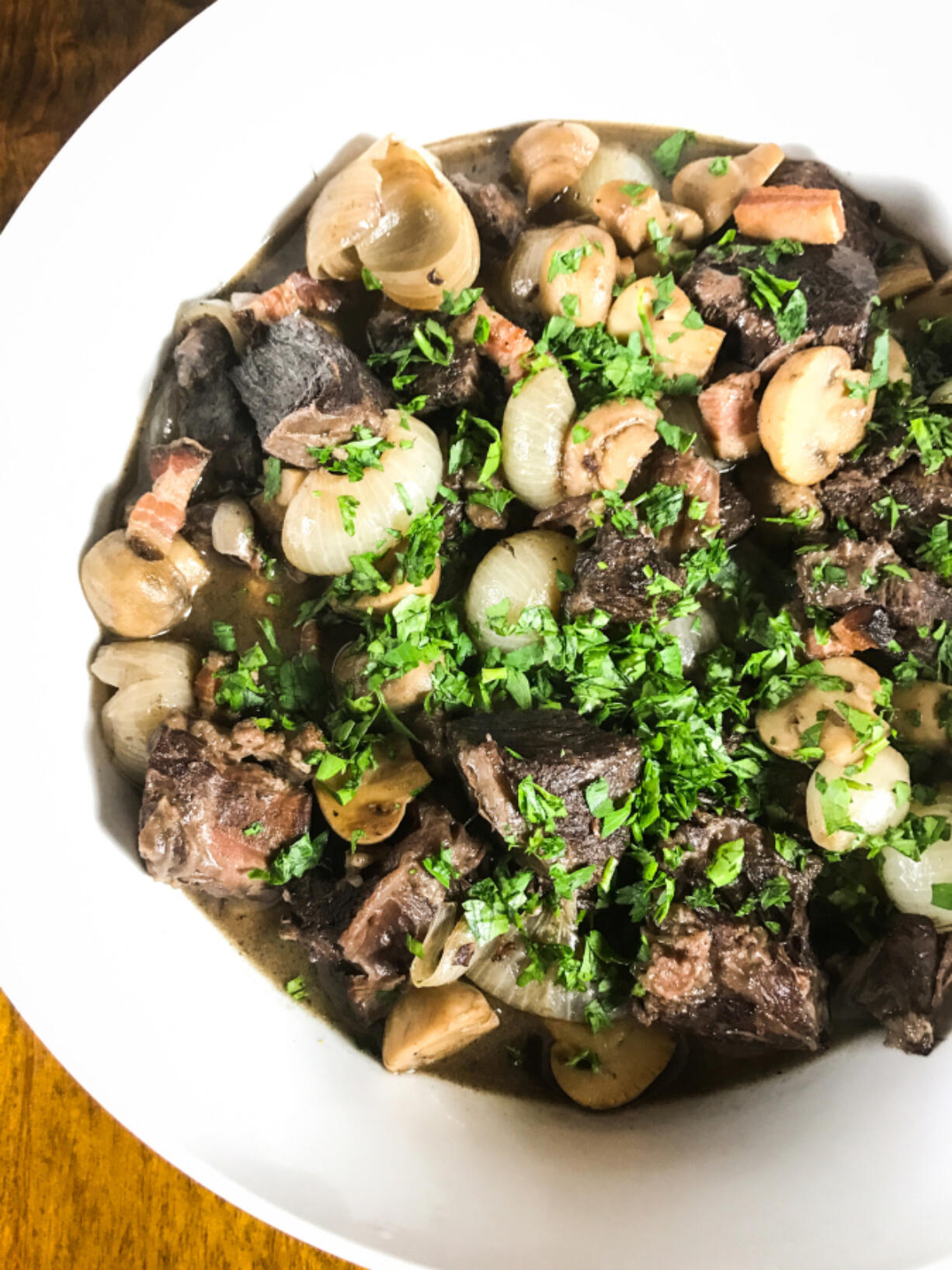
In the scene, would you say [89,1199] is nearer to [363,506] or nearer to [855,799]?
[363,506]

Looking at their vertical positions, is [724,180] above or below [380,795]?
above

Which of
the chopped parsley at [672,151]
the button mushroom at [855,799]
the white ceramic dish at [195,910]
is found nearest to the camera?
the white ceramic dish at [195,910]

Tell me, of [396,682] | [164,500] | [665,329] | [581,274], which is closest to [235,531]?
[164,500]

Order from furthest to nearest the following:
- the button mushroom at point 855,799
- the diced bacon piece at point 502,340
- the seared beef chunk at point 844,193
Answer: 1. the seared beef chunk at point 844,193
2. the diced bacon piece at point 502,340
3. the button mushroom at point 855,799

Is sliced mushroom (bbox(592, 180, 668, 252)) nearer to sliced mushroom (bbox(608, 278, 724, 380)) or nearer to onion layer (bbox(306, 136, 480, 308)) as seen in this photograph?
sliced mushroom (bbox(608, 278, 724, 380))

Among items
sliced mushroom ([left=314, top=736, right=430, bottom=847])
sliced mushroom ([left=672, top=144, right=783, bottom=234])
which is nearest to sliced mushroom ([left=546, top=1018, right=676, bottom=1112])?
sliced mushroom ([left=314, top=736, right=430, bottom=847])

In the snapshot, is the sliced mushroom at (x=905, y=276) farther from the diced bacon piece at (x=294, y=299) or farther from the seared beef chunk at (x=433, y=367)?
the diced bacon piece at (x=294, y=299)

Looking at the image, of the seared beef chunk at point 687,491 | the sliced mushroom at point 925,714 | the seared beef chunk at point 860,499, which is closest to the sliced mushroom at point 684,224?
the seared beef chunk at point 687,491
